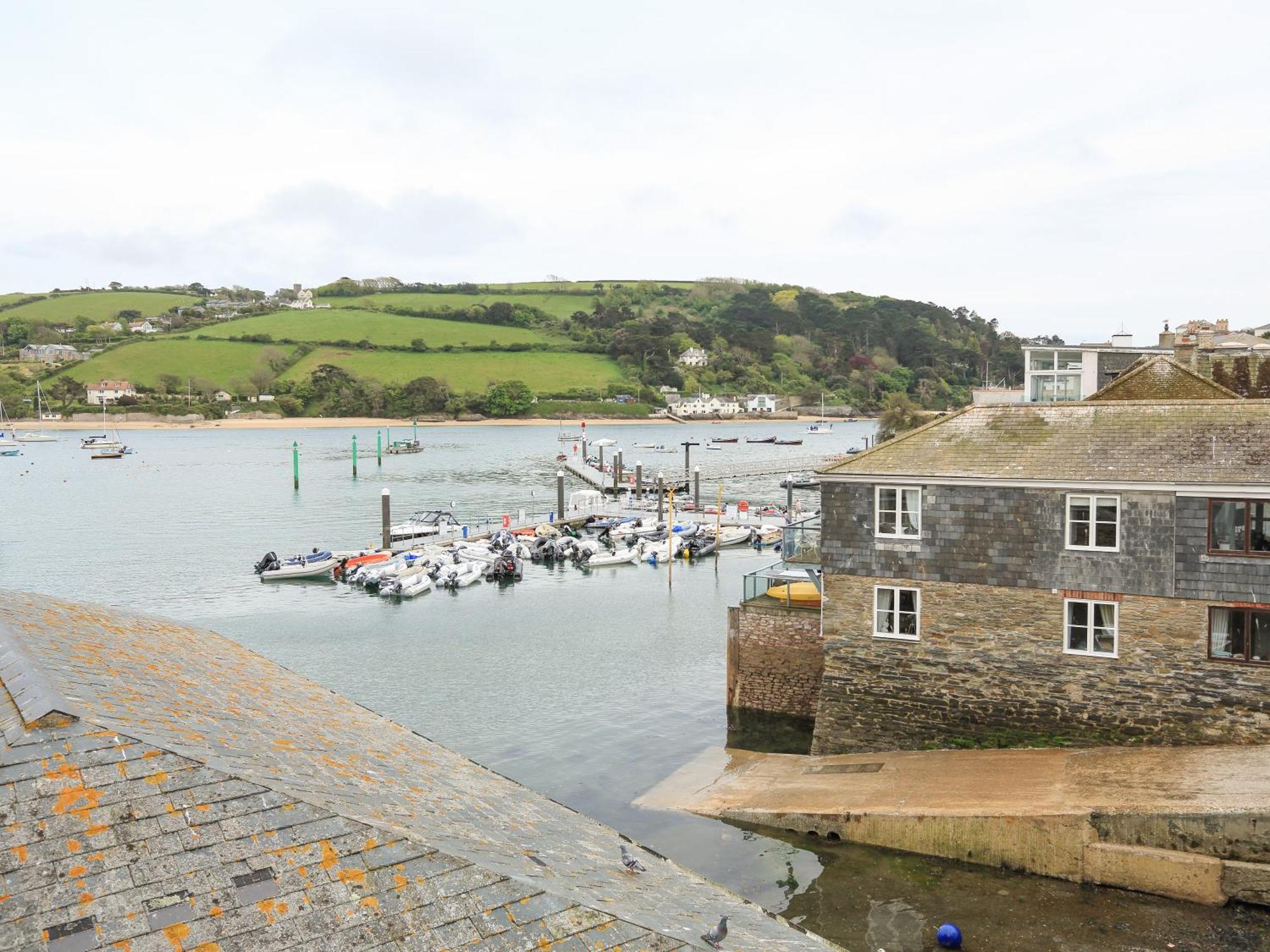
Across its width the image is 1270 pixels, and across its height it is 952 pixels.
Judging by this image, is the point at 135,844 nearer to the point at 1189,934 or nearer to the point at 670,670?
the point at 1189,934

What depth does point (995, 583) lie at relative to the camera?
1964 cm

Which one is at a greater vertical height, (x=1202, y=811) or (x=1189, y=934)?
(x=1202, y=811)

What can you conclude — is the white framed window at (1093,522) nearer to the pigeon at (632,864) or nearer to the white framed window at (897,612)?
the white framed window at (897,612)

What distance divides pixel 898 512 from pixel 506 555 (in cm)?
3458

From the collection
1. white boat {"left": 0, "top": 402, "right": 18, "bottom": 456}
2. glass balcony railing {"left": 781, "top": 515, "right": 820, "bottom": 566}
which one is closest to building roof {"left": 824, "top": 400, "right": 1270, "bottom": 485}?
glass balcony railing {"left": 781, "top": 515, "right": 820, "bottom": 566}

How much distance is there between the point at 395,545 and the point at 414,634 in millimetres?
18747

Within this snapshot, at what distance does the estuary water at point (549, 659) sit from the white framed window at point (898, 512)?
20.6 feet

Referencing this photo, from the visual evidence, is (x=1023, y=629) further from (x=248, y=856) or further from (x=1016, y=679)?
(x=248, y=856)

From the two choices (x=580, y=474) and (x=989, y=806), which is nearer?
(x=989, y=806)

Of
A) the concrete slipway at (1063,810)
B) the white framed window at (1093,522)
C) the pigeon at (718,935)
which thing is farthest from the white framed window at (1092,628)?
the pigeon at (718,935)

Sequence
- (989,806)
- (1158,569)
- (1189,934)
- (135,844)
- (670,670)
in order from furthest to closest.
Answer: (670,670) → (1158,569) → (989,806) → (1189,934) → (135,844)

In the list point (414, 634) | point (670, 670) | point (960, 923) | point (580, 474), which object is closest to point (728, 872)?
point (960, 923)

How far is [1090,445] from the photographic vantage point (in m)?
19.5

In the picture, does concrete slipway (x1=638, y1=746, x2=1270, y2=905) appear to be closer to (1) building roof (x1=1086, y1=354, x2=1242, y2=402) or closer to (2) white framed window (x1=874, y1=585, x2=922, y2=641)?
(2) white framed window (x1=874, y1=585, x2=922, y2=641)
